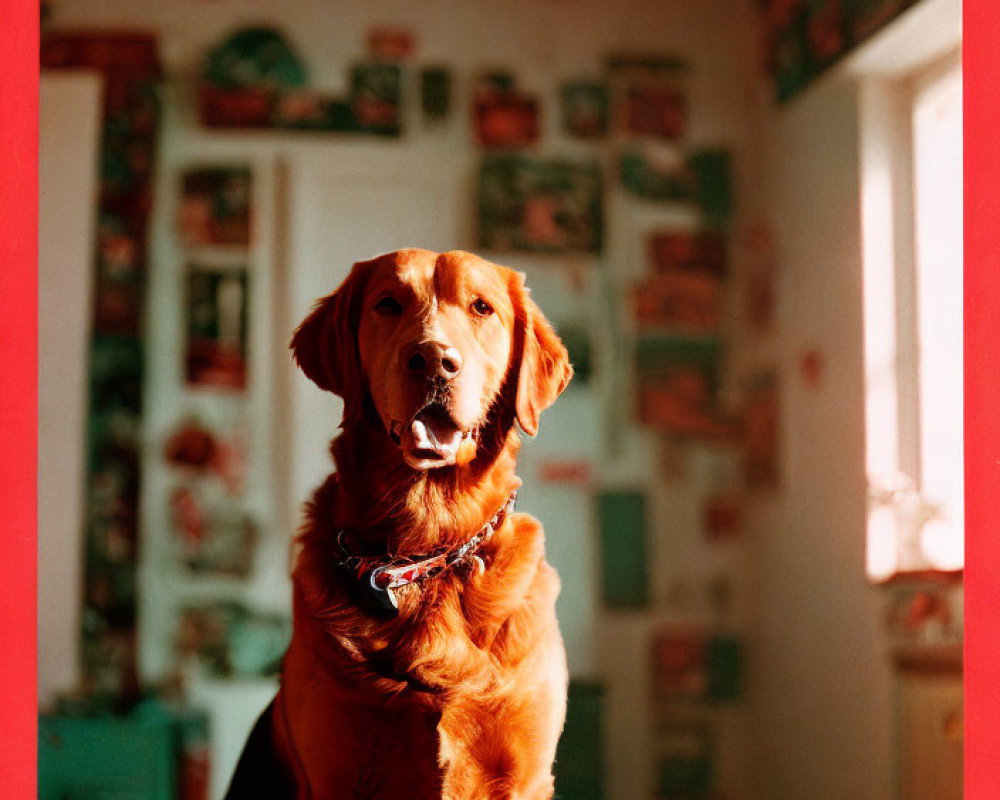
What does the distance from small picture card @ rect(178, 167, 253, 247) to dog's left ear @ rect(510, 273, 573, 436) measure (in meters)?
1.12

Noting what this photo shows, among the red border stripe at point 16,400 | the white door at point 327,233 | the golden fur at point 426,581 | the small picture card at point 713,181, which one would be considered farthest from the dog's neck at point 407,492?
the small picture card at point 713,181

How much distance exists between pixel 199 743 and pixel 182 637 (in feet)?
0.69

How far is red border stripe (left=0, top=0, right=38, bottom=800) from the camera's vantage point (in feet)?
2.90

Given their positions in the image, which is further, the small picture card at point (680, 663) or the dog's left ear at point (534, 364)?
the small picture card at point (680, 663)

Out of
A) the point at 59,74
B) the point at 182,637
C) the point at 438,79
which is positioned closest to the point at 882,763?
the point at 182,637

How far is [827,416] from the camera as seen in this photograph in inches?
71.2

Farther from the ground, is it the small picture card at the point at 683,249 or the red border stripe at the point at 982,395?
the small picture card at the point at 683,249

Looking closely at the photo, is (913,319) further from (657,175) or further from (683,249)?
(657,175)

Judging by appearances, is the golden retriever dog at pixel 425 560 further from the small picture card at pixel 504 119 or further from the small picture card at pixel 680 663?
the small picture card at pixel 504 119

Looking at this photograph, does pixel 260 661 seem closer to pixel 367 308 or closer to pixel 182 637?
pixel 182 637

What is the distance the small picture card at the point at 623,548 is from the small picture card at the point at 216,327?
77 centimetres

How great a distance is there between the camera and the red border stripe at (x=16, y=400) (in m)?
0.89

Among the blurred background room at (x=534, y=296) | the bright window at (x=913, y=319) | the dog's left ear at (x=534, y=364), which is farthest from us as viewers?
the blurred background room at (x=534, y=296)

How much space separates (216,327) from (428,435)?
122 centimetres
